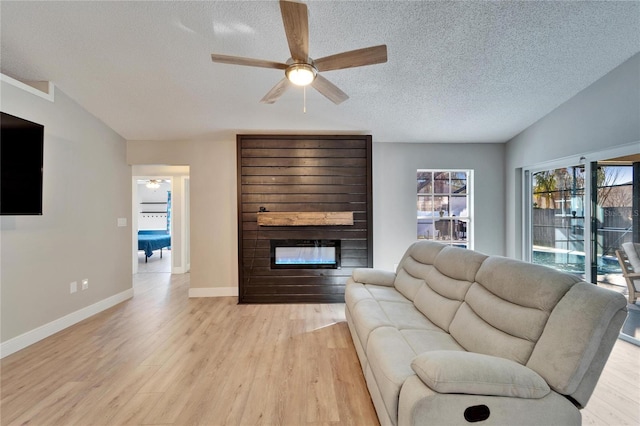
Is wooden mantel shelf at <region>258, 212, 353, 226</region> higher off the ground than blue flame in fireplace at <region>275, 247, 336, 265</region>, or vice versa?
wooden mantel shelf at <region>258, 212, 353, 226</region>

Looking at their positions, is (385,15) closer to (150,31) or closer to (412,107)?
(412,107)

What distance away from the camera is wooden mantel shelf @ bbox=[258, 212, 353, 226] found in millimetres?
3793

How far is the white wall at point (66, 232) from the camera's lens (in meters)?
2.56

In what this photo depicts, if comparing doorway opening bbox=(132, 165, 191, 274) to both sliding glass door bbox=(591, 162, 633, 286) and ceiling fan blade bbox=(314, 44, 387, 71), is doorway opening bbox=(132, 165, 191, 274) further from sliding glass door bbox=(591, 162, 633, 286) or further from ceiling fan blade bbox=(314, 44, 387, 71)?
sliding glass door bbox=(591, 162, 633, 286)

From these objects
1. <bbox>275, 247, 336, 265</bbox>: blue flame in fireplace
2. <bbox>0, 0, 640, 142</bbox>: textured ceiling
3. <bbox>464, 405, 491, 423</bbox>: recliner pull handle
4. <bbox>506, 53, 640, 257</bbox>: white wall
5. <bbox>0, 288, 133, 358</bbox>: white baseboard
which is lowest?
<bbox>0, 288, 133, 358</bbox>: white baseboard

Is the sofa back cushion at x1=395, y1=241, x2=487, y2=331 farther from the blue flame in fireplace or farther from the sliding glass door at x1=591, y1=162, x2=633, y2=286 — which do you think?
the sliding glass door at x1=591, y1=162, x2=633, y2=286

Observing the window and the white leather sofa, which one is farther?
the window

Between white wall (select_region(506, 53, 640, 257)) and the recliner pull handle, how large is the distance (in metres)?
3.07

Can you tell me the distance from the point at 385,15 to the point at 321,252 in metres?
2.90

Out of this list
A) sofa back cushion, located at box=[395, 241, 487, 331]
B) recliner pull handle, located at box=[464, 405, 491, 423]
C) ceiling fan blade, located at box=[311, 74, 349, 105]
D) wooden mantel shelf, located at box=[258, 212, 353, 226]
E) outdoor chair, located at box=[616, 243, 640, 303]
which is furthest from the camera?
wooden mantel shelf, located at box=[258, 212, 353, 226]

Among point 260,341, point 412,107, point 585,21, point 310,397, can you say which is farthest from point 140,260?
point 585,21

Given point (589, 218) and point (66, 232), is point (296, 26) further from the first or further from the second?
point (589, 218)

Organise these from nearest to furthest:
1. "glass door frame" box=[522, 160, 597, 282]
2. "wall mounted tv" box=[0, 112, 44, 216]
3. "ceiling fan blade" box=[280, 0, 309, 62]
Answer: "ceiling fan blade" box=[280, 0, 309, 62], "wall mounted tv" box=[0, 112, 44, 216], "glass door frame" box=[522, 160, 597, 282]

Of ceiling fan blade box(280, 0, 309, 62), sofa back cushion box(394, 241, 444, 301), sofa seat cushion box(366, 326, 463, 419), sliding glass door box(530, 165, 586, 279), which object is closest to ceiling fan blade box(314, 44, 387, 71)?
ceiling fan blade box(280, 0, 309, 62)
